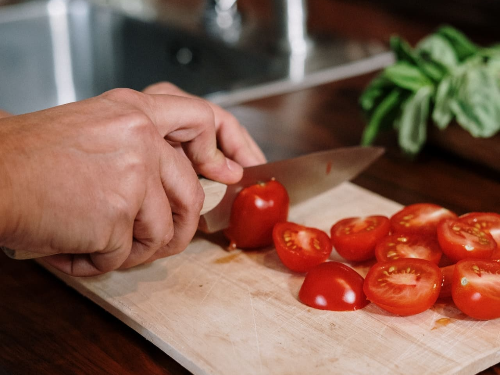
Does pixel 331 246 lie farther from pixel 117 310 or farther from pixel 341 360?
pixel 117 310

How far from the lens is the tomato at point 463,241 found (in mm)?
925

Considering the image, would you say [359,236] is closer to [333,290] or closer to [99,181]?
[333,290]

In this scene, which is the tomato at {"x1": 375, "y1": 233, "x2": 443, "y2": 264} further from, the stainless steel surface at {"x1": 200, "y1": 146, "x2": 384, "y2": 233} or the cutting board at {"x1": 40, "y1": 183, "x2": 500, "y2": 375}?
the stainless steel surface at {"x1": 200, "y1": 146, "x2": 384, "y2": 233}

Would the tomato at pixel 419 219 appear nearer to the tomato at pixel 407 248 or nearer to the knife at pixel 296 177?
the tomato at pixel 407 248

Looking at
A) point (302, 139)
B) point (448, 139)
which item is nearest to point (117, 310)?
point (302, 139)

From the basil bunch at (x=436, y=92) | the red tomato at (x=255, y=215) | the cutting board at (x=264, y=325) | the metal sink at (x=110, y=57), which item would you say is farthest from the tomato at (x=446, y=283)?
the metal sink at (x=110, y=57)

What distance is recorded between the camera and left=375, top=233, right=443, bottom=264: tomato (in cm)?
96

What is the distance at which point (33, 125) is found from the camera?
715 millimetres

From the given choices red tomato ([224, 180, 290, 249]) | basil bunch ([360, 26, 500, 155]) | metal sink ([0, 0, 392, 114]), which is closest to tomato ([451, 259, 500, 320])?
red tomato ([224, 180, 290, 249])

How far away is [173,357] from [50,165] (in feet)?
0.98

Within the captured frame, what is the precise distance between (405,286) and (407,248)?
0.40 ft

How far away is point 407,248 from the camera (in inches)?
38.2

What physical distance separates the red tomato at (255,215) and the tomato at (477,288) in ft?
1.04

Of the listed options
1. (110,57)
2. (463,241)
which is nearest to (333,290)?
(463,241)
